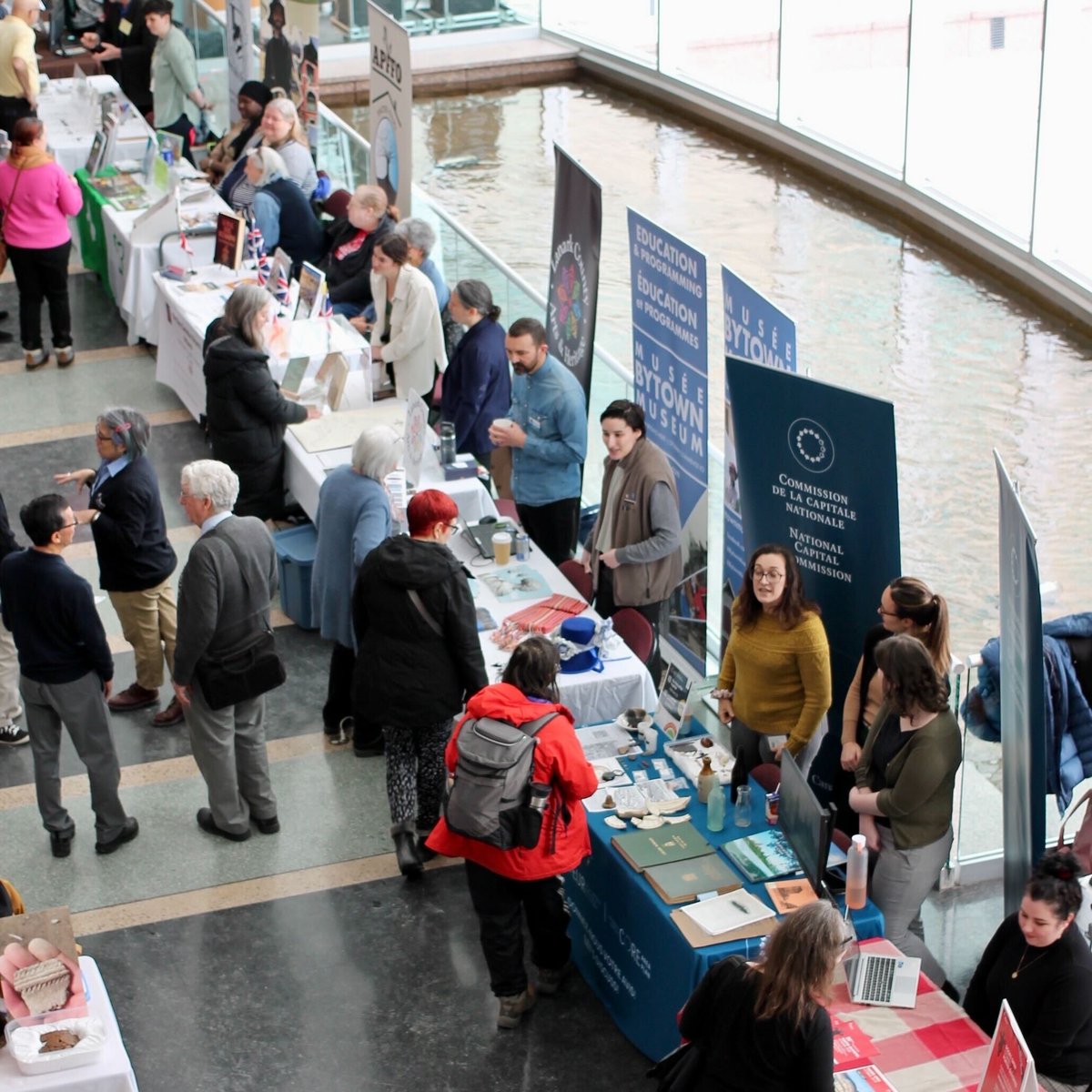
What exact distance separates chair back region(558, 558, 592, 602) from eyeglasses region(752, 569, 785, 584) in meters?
1.29

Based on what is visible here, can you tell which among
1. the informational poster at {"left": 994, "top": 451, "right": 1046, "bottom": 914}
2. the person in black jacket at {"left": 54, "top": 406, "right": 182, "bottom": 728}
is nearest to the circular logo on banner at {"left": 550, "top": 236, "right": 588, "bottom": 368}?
the person in black jacket at {"left": 54, "top": 406, "right": 182, "bottom": 728}

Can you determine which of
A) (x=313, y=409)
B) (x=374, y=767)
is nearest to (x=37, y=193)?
(x=313, y=409)

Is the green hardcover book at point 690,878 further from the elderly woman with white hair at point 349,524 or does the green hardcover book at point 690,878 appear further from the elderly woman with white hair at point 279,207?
the elderly woman with white hair at point 279,207

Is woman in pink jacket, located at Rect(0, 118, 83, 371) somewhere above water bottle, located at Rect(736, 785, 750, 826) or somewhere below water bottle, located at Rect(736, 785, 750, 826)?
above

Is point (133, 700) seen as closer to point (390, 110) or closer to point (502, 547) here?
point (502, 547)

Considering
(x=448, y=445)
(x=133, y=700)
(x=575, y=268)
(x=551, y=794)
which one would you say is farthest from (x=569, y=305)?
(x=551, y=794)

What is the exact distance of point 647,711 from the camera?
5582 mm

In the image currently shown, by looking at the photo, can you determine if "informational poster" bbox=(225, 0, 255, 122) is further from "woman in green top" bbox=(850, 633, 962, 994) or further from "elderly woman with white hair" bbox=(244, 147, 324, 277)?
"woman in green top" bbox=(850, 633, 962, 994)

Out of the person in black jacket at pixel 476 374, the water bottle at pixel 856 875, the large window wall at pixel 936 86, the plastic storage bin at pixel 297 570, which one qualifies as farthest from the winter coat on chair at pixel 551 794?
the large window wall at pixel 936 86

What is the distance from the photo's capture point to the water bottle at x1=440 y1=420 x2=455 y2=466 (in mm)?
7029

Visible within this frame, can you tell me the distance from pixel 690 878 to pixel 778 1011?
1063 millimetres

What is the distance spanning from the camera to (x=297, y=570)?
7.03 meters

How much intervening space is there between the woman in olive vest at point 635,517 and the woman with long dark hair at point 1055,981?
7.49 ft

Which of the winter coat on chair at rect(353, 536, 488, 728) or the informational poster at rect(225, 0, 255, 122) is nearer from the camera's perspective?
the winter coat on chair at rect(353, 536, 488, 728)
